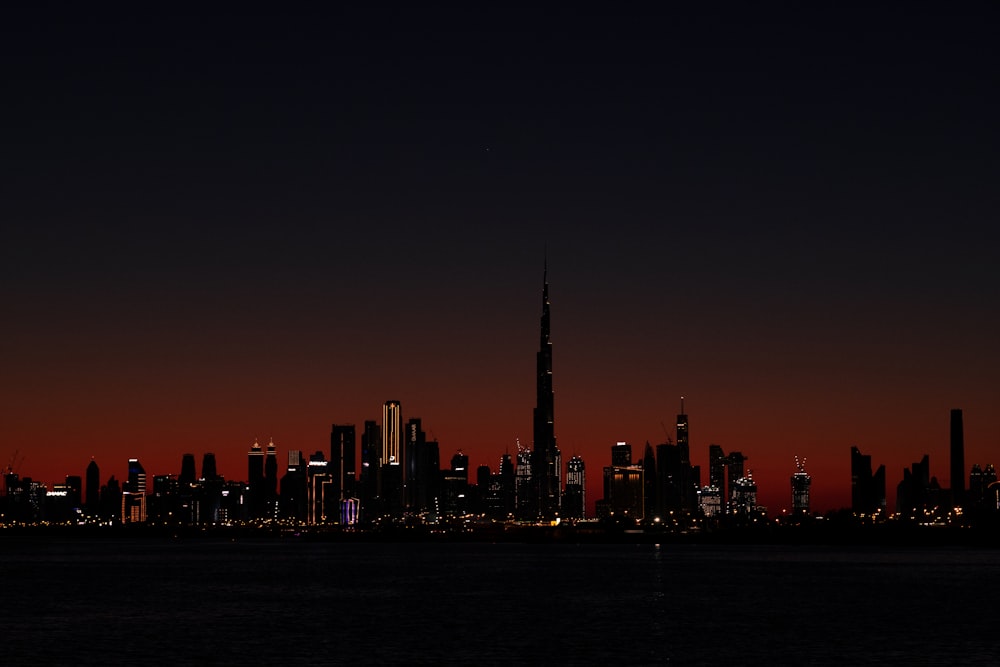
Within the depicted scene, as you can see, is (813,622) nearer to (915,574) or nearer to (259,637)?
(259,637)

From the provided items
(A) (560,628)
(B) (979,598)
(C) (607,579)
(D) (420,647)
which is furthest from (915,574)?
(D) (420,647)

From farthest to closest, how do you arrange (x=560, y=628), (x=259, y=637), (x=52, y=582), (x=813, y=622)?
(x=52, y=582) < (x=813, y=622) < (x=560, y=628) < (x=259, y=637)

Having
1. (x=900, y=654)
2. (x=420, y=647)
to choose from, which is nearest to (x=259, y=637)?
(x=420, y=647)

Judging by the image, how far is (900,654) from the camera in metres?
81.3

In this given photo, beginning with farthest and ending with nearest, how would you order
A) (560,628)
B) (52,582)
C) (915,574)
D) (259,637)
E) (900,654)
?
(915,574) < (52,582) < (560,628) < (259,637) < (900,654)

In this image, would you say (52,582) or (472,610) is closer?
(472,610)

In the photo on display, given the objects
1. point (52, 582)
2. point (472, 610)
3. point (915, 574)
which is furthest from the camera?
point (915, 574)

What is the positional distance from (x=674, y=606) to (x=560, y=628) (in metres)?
27.0

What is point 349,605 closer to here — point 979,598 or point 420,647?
point 420,647

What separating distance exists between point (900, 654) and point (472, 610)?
4307cm

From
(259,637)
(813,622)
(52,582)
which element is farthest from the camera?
(52,582)

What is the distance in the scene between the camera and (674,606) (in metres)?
122

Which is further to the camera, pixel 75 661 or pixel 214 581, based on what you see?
pixel 214 581

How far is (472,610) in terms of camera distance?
114375 millimetres
